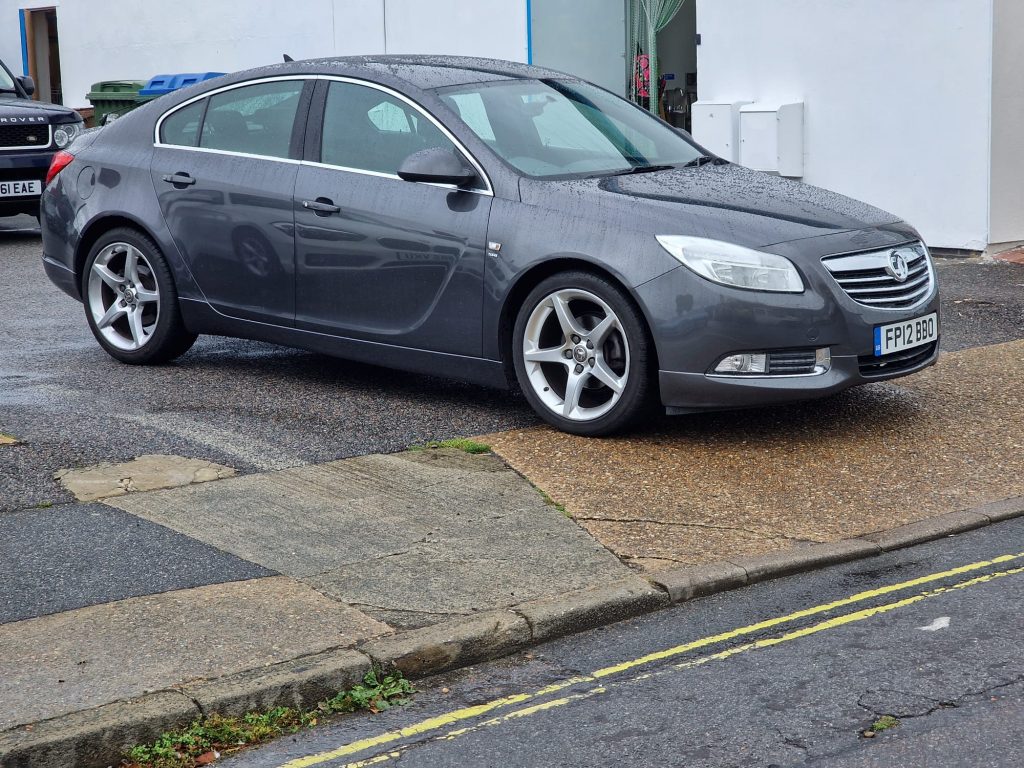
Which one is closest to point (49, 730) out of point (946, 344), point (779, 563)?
point (779, 563)

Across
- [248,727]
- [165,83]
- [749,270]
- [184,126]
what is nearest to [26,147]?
[165,83]

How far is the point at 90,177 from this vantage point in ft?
27.5

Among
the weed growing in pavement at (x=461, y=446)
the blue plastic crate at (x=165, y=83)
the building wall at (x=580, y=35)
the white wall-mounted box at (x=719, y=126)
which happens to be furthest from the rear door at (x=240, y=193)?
the blue plastic crate at (x=165, y=83)

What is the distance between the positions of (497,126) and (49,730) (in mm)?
4180

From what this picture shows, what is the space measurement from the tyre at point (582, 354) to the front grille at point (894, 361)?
3.10 ft

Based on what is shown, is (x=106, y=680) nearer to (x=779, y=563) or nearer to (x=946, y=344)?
(x=779, y=563)

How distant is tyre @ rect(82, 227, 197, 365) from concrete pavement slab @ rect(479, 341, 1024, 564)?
2300 mm

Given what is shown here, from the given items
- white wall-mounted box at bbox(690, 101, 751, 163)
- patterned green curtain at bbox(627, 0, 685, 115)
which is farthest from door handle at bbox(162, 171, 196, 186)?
patterned green curtain at bbox(627, 0, 685, 115)

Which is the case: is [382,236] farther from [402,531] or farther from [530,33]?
[530,33]

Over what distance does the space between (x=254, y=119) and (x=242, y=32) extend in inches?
579

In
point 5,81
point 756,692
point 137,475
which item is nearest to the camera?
point 756,692

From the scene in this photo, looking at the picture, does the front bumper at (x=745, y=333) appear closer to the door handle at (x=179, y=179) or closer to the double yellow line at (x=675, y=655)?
the double yellow line at (x=675, y=655)

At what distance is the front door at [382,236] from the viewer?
6.91 m

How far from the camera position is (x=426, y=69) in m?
7.58
